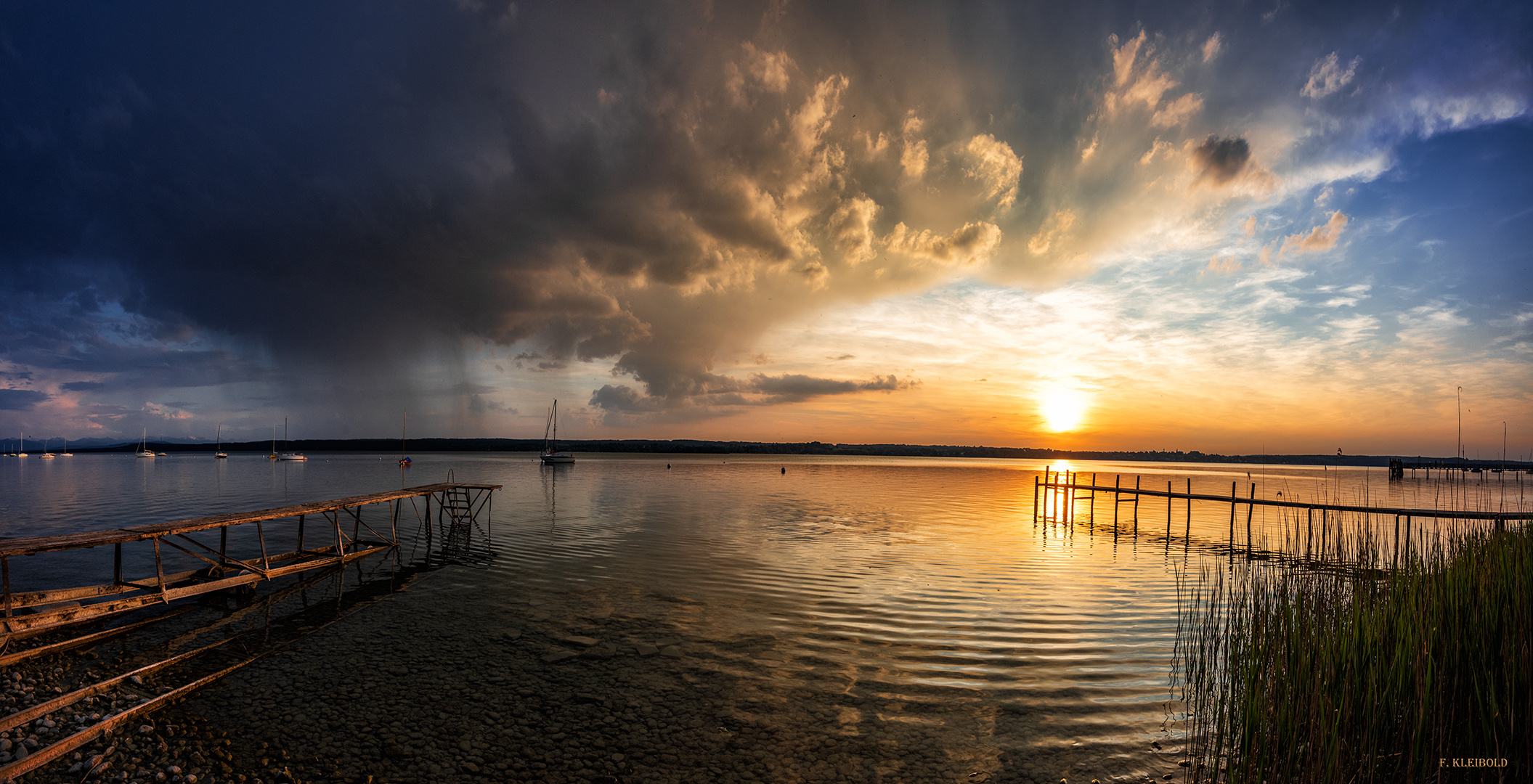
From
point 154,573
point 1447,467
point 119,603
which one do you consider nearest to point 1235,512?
point 119,603

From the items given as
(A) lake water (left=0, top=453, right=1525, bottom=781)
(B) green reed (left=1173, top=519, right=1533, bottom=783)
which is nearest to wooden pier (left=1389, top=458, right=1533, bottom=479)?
(A) lake water (left=0, top=453, right=1525, bottom=781)

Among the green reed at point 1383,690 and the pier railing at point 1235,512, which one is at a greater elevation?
the green reed at point 1383,690

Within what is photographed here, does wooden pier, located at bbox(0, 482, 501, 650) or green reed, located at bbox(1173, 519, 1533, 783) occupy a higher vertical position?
green reed, located at bbox(1173, 519, 1533, 783)

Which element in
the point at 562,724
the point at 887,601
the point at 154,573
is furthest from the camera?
the point at 154,573

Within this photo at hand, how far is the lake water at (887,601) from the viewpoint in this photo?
25.8 feet

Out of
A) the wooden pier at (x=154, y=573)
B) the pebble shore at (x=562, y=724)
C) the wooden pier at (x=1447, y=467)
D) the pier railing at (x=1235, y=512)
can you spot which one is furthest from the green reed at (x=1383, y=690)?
the wooden pier at (x=1447, y=467)

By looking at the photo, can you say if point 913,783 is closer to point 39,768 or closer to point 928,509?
point 39,768

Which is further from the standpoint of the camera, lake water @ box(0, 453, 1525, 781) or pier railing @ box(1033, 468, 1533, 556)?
pier railing @ box(1033, 468, 1533, 556)

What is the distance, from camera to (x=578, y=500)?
42.0m

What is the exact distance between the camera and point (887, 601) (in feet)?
47.0

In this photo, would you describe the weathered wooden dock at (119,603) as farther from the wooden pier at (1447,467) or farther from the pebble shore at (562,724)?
the wooden pier at (1447,467)

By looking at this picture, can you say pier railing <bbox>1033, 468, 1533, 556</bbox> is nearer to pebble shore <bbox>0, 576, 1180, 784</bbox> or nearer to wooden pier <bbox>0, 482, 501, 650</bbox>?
pebble shore <bbox>0, 576, 1180, 784</bbox>

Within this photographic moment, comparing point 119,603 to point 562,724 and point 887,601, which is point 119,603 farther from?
point 887,601

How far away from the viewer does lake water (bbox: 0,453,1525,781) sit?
310 inches
